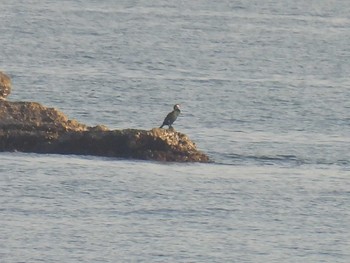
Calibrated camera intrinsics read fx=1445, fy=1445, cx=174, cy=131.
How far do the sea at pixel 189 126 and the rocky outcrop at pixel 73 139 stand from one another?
0.94 ft

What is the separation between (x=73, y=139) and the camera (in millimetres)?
31016

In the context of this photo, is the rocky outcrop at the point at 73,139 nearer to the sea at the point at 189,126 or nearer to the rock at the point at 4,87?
the sea at the point at 189,126

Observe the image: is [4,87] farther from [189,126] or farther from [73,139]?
[189,126]

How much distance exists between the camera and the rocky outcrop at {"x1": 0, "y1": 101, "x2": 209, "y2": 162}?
30.7 meters

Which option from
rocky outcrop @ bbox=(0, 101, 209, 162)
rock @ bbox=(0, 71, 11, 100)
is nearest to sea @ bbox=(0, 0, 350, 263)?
rocky outcrop @ bbox=(0, 101, 209, 162)

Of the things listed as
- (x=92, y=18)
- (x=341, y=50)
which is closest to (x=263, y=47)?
(x=341, y=50)

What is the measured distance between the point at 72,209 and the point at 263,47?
29.4m

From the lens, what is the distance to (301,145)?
35.3m

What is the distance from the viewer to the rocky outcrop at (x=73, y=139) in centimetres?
3069

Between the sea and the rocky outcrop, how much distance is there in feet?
0.94

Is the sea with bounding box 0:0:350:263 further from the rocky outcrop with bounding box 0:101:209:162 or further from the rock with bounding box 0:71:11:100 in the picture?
the rock with bounding box 0:71:11:100

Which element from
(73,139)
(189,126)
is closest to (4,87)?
(73,139)

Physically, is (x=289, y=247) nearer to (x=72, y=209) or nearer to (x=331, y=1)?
(x=72, y=209)

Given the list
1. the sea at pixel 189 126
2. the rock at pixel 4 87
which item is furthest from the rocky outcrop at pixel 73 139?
the rock at pixel 4 87
